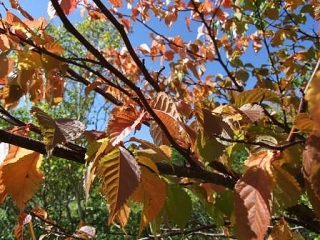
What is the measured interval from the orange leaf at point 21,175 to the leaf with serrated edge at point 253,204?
0.33 metres

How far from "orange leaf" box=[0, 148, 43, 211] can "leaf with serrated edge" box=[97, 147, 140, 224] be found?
6.4 inches

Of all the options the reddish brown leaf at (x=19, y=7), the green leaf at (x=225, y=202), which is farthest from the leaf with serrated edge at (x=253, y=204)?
the reddish brown leaf at (x=19, y=7)

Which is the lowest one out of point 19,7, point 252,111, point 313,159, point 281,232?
point 281,232

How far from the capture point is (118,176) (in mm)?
515

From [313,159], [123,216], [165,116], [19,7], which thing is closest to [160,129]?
[165,116]

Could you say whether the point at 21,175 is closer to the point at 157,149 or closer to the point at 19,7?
the point at 157,149

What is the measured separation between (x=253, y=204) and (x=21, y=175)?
14.4 inches

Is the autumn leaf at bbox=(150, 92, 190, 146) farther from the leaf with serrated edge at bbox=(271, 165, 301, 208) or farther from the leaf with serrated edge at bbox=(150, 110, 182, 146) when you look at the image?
the leaf with serrated edge at bbox=(271, 165, 301, 208)

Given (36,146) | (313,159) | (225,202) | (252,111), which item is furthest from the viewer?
(225,202)

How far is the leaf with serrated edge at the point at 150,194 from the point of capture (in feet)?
1.98

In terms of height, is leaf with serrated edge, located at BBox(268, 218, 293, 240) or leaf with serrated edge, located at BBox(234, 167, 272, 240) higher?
leaf with serrated edge, located at BBox(234, 167, 272, 240)

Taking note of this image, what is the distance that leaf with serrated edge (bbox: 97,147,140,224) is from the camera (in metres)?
0.50

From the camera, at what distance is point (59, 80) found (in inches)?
43.4

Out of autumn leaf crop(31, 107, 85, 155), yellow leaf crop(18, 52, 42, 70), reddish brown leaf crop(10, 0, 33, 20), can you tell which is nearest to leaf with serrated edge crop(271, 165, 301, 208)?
autumn leaf crop(31, 107, 85, 155)
